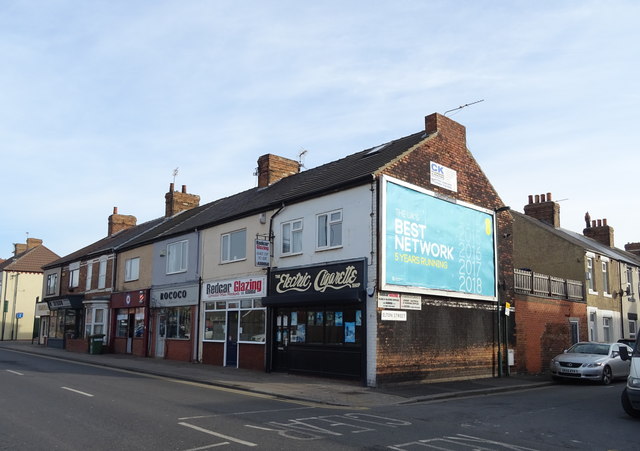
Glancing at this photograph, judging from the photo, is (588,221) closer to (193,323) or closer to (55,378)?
(193,323)

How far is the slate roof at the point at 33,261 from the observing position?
4822 centimetres

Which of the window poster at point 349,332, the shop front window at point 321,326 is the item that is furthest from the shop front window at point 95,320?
the window poster at point 349,332

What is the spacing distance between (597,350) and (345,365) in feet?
32.0

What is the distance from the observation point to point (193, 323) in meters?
24.0

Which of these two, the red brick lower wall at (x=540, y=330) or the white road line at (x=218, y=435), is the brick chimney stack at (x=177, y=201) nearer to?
the red brick lower wall at (x=540, y=330)

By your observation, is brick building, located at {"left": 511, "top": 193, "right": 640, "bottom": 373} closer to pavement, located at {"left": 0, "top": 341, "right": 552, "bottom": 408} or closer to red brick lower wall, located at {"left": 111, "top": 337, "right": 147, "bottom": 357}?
pavement, located at {"left": 0, "top": 341, "right": 552, "bottom": 408}

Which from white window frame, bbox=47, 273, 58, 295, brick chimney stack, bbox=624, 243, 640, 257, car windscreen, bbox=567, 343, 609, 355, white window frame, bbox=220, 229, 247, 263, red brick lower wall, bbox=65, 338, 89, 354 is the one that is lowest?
red brick lower wall, bbox=65, 338, 89, 354

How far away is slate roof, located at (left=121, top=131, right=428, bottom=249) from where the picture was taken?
18031mm

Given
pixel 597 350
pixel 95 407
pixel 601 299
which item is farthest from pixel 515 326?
pixel 95 407

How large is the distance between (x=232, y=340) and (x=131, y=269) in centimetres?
1123

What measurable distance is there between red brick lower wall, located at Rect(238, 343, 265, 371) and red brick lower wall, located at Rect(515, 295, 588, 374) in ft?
32.6

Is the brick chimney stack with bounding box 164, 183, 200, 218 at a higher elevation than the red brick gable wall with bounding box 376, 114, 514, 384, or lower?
higher

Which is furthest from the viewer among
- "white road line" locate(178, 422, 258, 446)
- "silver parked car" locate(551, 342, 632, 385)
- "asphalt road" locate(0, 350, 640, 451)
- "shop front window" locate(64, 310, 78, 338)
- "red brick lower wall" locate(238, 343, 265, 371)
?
"shop front window" locate(64, 310, 78, 338)

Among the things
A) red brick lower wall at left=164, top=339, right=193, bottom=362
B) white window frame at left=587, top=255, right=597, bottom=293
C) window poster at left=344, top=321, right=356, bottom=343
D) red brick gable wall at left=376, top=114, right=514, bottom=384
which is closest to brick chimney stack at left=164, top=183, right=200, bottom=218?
red brick lower wall at left=164, top=339, right=193, bottom=362
